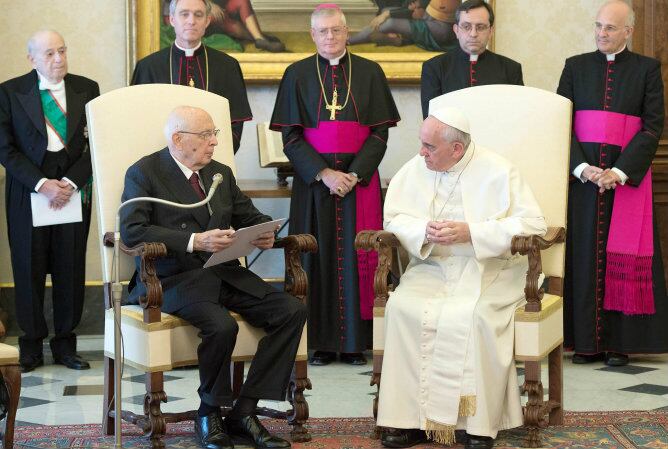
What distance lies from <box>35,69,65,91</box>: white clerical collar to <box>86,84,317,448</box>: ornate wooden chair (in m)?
1.44

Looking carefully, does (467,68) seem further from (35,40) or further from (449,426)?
(449,426)

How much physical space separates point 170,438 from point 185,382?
1.08 m

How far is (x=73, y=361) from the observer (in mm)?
6090

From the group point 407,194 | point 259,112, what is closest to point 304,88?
point 259,112

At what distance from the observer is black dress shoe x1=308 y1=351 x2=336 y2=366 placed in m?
6.16

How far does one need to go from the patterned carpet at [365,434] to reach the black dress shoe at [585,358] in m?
1.25

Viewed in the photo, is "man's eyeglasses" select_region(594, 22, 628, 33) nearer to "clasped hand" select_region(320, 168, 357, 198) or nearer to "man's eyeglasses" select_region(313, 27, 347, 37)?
"man's eyeglasses" select_region(313, 27, 347, 37)

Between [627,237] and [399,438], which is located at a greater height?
[627,237]

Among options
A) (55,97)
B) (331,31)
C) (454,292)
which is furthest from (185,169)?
(55,97)

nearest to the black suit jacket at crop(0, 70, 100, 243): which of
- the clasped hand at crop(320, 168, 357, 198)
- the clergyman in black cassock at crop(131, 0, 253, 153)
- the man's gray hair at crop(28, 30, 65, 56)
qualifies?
the man's gray hair at crop(28, 30, 65, 56)

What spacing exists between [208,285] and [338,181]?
1.63 meters

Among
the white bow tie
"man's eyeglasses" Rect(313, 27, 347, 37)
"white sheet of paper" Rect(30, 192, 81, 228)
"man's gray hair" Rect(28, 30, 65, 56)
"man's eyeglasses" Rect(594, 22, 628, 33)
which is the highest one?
"man's eyeglasses" Rect(594, 22, 628, 33)

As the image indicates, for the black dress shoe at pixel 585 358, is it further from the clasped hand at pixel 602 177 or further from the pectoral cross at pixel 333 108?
the pectoral cross at pixel 333 108

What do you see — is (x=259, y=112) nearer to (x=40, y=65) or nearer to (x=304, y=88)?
(x=304, y=88)
